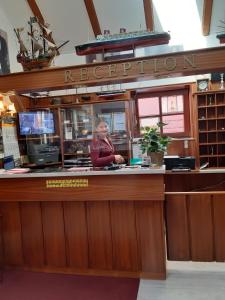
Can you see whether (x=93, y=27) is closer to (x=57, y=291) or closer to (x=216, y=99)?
(x=216, y=99)

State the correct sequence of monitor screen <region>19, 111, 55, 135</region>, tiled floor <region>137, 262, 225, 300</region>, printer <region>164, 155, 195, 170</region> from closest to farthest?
tiled floor <region>137, 262, 225, 300</region>, printer <region>164, 155, 195, 170</region>, monitor screen <region>19, 111, 55, 135</region>

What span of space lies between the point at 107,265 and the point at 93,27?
485 centimetres

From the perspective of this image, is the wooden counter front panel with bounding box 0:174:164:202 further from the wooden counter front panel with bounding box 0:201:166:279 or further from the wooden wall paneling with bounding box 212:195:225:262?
the wooden wall paneling with bounding box 212:195:225:262

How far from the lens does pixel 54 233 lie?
8.83 feet

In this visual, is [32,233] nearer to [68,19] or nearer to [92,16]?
[92,16]

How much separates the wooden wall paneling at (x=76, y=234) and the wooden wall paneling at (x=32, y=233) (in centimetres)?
28

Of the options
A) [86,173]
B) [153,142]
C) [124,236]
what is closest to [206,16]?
[153,142]

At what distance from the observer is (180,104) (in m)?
5.93

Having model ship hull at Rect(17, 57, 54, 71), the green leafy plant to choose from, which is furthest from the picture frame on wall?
the green leafy plant

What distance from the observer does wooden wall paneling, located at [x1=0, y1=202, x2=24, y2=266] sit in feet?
9.03

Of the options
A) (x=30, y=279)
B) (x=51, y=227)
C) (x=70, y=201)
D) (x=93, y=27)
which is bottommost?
(x=30, y=279)

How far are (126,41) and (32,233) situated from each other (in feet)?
6.78

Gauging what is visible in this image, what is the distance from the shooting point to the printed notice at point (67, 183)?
2.53m

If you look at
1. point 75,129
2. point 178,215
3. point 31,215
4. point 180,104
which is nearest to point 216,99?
point 180,104
